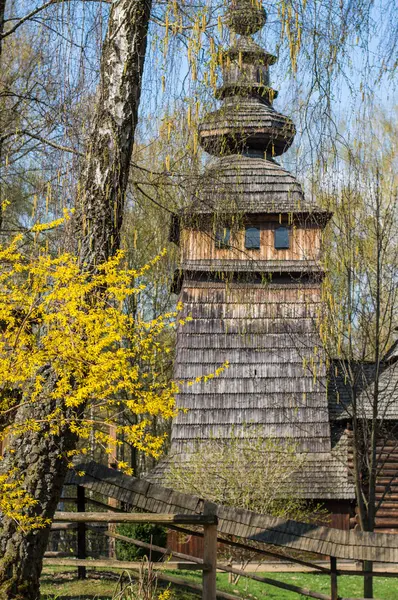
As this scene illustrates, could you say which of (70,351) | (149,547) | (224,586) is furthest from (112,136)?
(224,586)

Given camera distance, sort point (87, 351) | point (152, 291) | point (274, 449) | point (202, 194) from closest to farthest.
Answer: point (87, 351) < point (202, 194) < point (274, 449) < point (152, 291)

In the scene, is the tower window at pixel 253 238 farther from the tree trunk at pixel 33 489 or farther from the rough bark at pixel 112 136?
the tree trunk at pixel 33 489

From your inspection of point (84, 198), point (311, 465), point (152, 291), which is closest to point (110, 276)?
point (84, 198)

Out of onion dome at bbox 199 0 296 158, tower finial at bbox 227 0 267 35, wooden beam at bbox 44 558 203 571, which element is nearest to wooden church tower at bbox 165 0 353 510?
wooden beam at bbox 44 558 203 571

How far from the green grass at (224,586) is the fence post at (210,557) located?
1073 millimetres

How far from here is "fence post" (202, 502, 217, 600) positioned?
5840 millimetres

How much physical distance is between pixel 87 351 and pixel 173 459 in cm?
1466

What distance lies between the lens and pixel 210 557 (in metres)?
5.88

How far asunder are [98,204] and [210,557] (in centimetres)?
259

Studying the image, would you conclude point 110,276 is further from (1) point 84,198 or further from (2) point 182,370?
(2) point 182,370

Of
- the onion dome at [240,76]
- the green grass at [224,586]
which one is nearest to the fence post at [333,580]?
the green grass at [224,586]

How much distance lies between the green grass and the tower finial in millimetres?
4040

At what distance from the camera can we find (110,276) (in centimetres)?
546

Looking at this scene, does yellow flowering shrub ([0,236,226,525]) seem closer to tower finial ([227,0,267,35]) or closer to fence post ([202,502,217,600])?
fence post ([202,502,217,600])
